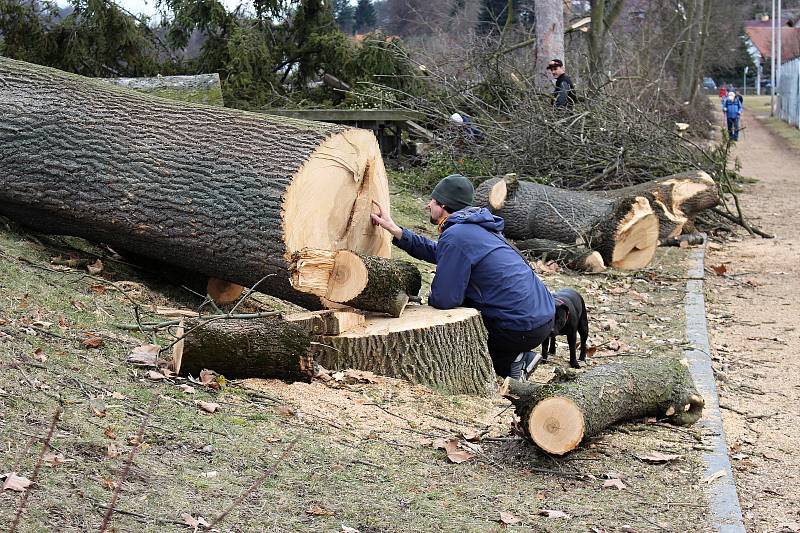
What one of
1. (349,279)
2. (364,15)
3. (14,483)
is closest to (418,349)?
(349,279)

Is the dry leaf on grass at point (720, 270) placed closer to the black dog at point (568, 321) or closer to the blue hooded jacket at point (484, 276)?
the black dog at point (568, 321)

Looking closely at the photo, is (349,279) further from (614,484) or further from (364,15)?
(364,15)

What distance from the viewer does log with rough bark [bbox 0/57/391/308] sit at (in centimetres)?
610

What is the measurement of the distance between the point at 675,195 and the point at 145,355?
8519 mm

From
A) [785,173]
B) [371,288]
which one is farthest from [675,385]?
[785,173]

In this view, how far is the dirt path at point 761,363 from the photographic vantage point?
16.4 feet

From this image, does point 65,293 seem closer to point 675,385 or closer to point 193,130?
point 193,130

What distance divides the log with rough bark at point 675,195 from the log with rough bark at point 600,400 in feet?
22.4

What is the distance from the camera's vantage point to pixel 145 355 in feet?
17.5

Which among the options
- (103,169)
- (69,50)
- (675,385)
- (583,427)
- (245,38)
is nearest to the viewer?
(583,427)

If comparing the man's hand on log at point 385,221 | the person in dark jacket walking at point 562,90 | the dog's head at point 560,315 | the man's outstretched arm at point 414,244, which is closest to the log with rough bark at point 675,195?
the person in dark jacket walking at point 562,90

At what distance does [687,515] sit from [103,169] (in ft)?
13.3

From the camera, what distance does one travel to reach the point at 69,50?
1369 cm

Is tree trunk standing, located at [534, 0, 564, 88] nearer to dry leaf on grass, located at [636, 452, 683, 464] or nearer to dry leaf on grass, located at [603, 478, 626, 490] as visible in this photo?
dry leaf on grass, located at [636, 452, 683, 464]
